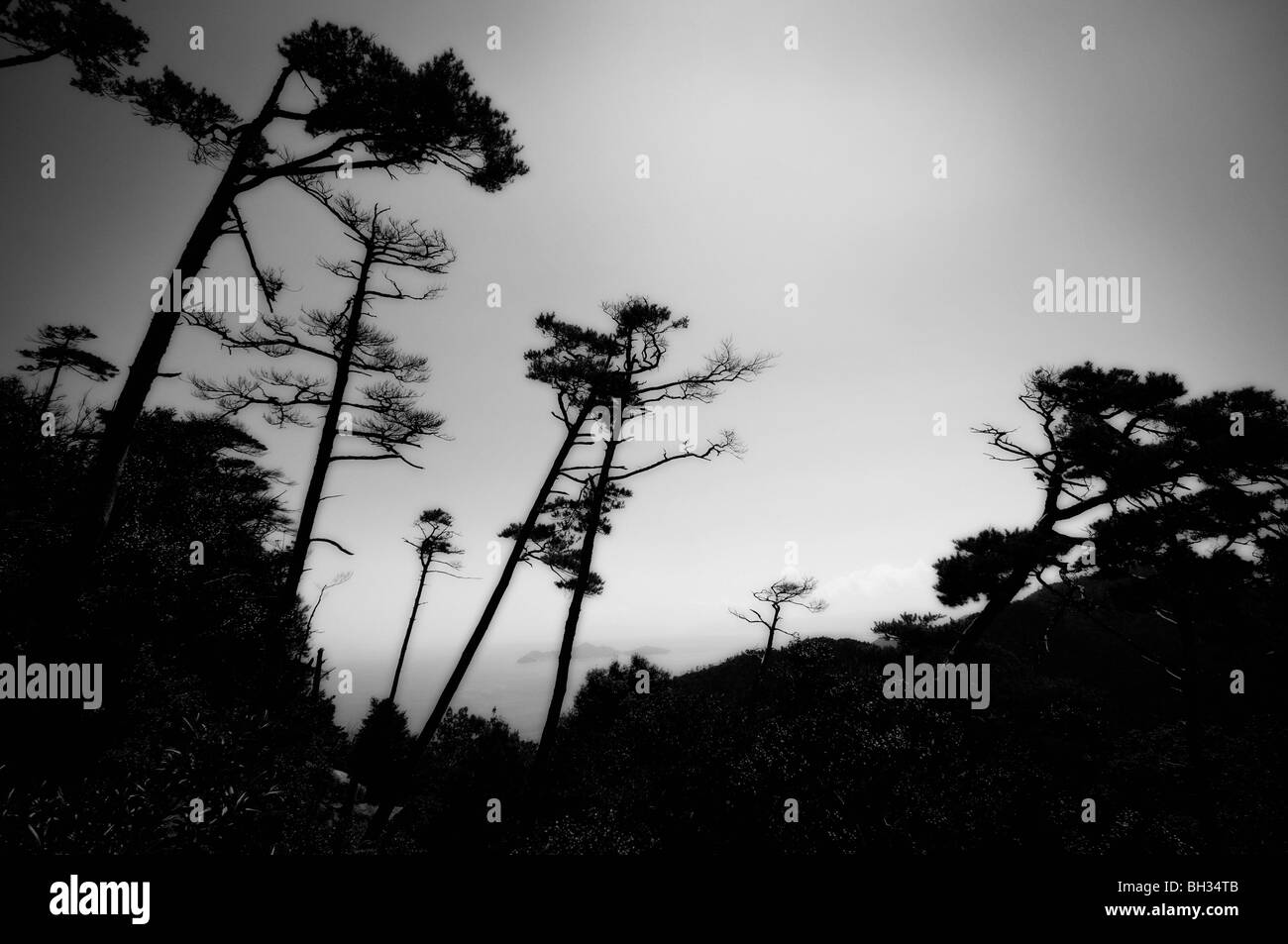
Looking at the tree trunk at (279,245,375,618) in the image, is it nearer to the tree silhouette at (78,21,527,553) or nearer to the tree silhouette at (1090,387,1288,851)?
the tree silhouette at (78,21,527,553)

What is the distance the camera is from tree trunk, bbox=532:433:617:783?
Answer: 11.4 meters

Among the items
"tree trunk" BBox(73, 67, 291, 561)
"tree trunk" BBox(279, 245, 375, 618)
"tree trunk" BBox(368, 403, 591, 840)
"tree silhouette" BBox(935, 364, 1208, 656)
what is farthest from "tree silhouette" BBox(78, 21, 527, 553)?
"tree silhouette" BBox(935, 364, 1208, 656)

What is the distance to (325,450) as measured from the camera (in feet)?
29.5

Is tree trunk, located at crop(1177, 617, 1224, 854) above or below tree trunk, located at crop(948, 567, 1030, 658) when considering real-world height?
below

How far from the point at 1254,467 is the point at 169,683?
21.0 metres

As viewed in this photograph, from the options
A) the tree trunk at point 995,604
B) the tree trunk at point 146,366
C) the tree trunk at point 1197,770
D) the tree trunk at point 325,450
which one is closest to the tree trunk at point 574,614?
the tree trunk at point 325,450

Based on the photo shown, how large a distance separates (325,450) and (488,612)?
17.1 feet

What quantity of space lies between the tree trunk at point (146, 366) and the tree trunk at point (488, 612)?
269 inches

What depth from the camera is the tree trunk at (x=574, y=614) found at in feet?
37.5

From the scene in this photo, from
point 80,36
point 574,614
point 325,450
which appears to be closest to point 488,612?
point 574,614

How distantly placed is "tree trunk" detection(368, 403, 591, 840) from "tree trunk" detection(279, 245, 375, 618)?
3973 millimetres

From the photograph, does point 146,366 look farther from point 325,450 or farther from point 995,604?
point 995,604

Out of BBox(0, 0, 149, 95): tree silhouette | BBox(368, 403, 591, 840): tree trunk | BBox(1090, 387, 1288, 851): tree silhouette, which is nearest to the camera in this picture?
BBox(0, 0, 149, 95): tree silhouette
